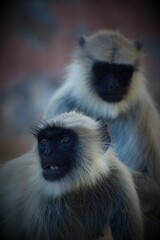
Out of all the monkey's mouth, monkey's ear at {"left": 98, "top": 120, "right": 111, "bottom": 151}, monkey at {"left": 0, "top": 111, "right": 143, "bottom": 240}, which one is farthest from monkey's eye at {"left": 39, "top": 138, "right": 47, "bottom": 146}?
monkey's ear at {"left": 98, "top": 120, "right": 111, "bottom": 151}

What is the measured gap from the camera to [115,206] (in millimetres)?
2936

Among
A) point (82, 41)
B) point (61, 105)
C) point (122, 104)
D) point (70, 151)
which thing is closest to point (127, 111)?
point (122, 104)

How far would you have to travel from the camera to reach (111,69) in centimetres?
364

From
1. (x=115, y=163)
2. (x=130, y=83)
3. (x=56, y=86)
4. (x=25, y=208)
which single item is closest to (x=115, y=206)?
(x=115, y=163)

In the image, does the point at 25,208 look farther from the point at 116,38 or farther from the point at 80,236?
the point at 116,38

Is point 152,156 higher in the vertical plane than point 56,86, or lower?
lower

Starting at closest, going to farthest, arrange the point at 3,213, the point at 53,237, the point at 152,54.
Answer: the point at 53,237 → the point at 3,213 → the point at 152,54

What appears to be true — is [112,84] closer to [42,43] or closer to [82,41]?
[82,41]

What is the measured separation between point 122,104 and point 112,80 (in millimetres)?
148

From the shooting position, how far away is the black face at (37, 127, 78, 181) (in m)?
2.78

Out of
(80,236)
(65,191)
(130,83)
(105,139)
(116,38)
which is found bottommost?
(80,236)

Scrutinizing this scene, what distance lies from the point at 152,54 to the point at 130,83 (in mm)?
450

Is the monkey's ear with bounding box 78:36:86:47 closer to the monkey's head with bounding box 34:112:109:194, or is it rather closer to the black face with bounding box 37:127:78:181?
the monkey's head with bounding box 34:112:109:194

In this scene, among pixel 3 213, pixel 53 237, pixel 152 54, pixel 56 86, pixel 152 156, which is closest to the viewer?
Answer: pixel 53 237
